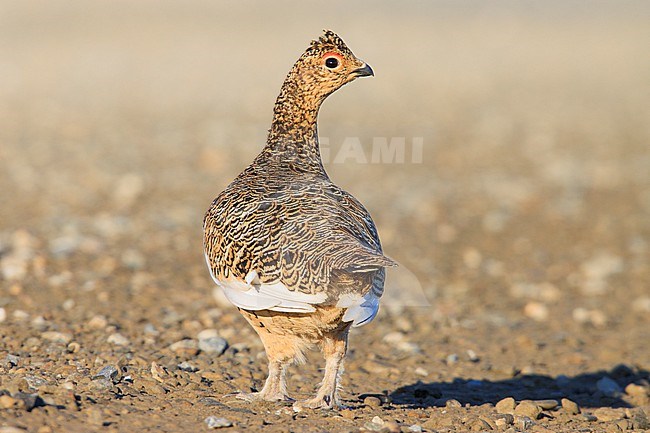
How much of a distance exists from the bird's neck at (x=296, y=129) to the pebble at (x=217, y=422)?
225cm

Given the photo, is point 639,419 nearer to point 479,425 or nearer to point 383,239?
point 479,425

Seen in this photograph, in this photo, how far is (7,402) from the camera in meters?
5.05

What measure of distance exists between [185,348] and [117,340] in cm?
52

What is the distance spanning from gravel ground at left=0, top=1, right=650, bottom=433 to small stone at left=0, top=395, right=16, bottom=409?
55mm

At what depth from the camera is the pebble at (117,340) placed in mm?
7031

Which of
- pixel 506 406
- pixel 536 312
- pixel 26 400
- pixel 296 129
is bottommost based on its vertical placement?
pixel 536 312

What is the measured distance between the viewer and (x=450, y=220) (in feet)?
42.6

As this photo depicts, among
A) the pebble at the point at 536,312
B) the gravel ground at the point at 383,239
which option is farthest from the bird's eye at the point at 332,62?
the pebble at the point at 536,312

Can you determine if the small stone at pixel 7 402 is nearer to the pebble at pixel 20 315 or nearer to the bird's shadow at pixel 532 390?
the pebble at pixel 20 315

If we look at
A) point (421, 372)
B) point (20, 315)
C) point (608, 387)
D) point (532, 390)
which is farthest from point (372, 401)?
point (20, 315)

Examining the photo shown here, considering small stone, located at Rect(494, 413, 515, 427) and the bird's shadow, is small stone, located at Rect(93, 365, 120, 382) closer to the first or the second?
the bird's shadow

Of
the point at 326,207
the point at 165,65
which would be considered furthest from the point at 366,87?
the point at 326,207

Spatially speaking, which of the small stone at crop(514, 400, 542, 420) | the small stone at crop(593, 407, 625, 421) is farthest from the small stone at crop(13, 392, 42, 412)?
the small stone at crop(593, 407, 625, 421)

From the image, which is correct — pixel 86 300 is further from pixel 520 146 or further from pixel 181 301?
pixel 520 146
